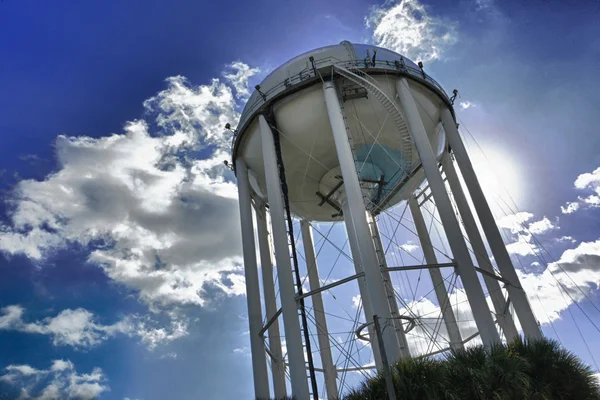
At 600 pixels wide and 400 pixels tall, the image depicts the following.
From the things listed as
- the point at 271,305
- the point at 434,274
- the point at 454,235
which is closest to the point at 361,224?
the point at 454,235

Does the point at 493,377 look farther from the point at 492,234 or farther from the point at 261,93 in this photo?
the point at 261,93

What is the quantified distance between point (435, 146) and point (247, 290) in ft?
31.6

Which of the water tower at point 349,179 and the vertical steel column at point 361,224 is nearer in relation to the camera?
the vertical steel column at point 361,224

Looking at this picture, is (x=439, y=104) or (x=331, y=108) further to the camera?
(x=439, y=104)

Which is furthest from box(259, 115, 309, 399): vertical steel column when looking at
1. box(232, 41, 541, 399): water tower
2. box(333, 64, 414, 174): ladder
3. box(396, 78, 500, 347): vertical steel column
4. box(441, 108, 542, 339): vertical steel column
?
box(441, 108, 542, 339): vertical steel column

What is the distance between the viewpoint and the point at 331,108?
1461 cm

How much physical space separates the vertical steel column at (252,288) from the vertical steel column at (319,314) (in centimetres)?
312

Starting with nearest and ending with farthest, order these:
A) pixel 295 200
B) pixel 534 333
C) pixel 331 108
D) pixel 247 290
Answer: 1. pixel 534 333
2. pixel 331 108
3. pixel 247 290
4. pixel 295 200

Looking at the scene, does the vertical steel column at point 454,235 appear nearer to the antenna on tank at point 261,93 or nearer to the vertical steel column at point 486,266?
the vertical steel column at point 486,266

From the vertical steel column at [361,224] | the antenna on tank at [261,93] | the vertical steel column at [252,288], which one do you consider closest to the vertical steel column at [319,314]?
the vertical steel column at [252,288]

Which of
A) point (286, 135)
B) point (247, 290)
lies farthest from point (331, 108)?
point (247, 290)

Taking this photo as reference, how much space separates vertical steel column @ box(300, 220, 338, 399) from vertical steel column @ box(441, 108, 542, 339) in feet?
23.8

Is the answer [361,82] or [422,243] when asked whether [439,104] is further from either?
[422,243]

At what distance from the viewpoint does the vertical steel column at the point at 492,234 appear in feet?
44.5
